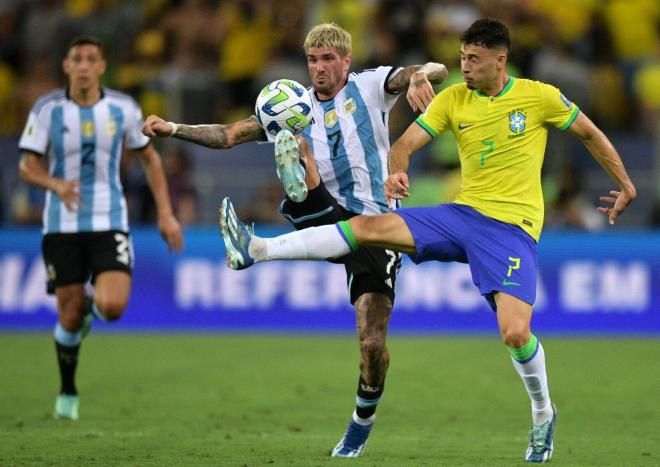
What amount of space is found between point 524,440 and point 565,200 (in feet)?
23.8

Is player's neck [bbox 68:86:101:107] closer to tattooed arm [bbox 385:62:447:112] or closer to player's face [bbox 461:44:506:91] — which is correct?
tattooed arm [bbox 385:62:447:112]

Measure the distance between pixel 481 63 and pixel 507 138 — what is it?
46 cm

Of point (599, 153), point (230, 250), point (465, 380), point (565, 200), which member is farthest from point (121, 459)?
point (565, 200)

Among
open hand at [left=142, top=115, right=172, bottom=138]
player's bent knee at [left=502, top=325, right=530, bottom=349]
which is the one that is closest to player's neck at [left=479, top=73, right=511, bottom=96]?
player's bent knee at [left=502, top=325, right=530, bottom=349]

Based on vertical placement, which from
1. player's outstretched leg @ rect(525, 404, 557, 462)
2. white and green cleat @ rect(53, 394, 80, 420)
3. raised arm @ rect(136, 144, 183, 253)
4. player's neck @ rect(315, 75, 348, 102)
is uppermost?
player's neck @ rect(315, 75, 348, 102)

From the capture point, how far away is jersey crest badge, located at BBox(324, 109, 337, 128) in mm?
7707

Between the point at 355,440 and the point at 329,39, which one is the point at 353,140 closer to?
the point at 329,39

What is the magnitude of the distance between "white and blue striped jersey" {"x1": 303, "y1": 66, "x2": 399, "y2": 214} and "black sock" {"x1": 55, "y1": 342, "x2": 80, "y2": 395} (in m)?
2.78

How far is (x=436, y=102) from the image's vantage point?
7.16 m

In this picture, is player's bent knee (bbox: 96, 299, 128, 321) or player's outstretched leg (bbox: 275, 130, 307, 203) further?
player's bent knee (bbox: 96, 299, 128, 321)

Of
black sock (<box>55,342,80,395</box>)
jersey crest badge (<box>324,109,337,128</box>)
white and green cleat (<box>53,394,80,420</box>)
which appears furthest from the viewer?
black sock (<box>55,342,80,395</box>)

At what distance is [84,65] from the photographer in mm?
9430

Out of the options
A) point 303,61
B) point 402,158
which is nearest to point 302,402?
point 402,158

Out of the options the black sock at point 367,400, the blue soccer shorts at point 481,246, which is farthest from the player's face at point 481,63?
the black sock at point 367,400
